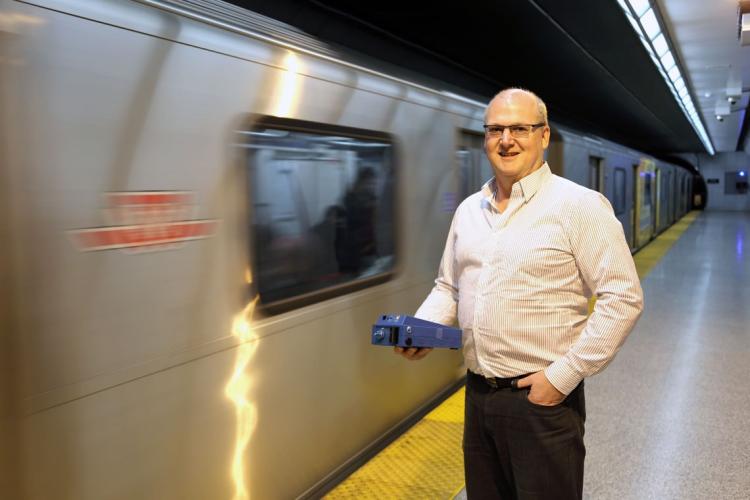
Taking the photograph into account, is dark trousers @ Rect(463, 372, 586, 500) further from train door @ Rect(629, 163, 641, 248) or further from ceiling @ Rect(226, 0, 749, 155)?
train door @ Rect(629, 163, 641, 248)

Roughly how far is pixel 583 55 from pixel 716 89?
6503mm

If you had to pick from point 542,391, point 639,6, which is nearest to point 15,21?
point 542,391

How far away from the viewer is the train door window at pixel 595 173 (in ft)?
29.0

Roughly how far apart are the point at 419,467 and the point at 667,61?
25.7ft

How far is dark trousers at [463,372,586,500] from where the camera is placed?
6.15ft

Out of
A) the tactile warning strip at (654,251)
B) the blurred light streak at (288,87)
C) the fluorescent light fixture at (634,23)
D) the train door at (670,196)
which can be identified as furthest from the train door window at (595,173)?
the train door at (670,196)

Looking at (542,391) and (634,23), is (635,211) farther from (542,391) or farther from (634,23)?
(542,391)

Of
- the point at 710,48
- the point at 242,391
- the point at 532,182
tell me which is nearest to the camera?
the point at 532,182

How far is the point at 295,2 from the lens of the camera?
18.0 feet

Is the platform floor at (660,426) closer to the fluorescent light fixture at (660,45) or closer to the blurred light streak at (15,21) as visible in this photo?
the blurred light streak at (15,21)

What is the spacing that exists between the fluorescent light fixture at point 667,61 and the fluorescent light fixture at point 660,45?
0.28 meters

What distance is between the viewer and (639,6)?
5.95 metres

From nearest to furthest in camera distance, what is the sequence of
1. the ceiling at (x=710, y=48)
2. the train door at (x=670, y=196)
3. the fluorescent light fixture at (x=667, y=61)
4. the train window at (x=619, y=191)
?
the ceiling at (x=710, y=48)
the fluorescent light fixture at (x=667, y=61)
the train window at (x=619, y=191)
the train door at (x=670, y=196)

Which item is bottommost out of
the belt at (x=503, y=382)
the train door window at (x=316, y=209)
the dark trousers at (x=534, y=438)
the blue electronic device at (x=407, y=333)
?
the dark trousers at (x=534, y=438)
